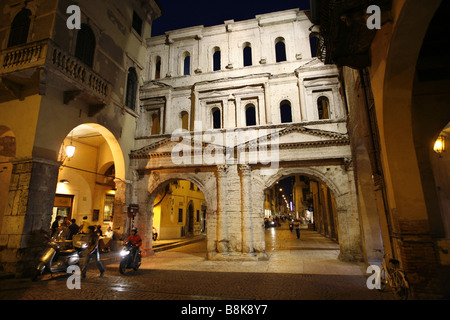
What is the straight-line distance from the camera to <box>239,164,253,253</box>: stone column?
12.8 meters

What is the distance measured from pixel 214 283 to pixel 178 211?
50.5 ft

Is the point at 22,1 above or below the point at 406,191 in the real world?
above

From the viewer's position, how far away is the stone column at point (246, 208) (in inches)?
504

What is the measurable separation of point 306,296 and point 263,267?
14.0ft

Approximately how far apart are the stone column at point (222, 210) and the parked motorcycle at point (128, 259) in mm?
4704

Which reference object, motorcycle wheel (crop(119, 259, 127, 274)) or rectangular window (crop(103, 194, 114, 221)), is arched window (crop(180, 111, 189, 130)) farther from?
motorcycle wheel (crop(119, 259, 127, 274))

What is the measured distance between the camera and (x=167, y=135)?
1558 cm

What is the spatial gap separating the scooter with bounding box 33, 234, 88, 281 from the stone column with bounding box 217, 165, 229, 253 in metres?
6.51

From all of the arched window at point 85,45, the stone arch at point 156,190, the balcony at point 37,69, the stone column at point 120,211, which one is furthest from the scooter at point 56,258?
the arched window at point 85,45

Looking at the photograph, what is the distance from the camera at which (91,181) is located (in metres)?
16.7

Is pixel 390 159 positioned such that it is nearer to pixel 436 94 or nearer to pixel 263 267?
pixel 436 94

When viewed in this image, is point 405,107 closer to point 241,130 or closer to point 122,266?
point 241,130
